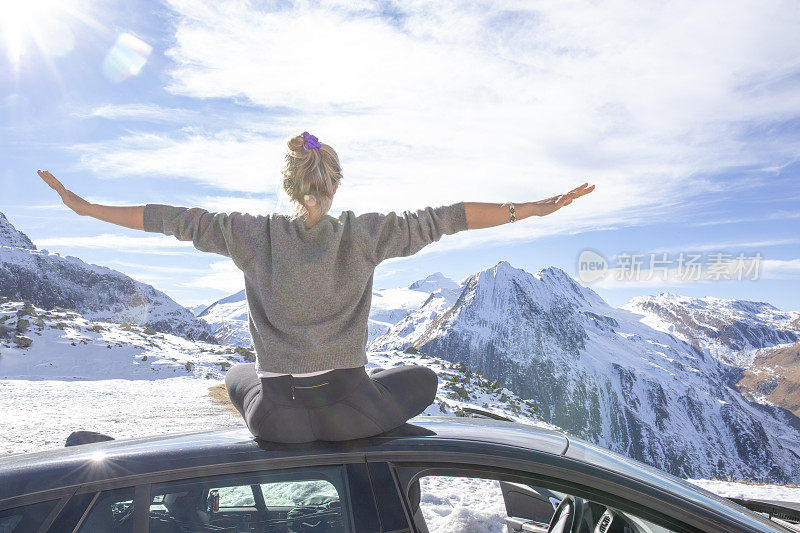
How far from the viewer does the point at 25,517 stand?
162 cm

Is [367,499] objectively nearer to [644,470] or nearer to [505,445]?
[505,445]

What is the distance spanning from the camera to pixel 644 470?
2086 mm

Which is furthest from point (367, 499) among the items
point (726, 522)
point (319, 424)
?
point (726, 522)

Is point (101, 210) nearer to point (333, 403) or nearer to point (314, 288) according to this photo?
point (314, 288)

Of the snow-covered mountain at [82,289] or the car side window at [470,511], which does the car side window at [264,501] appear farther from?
the snow-covered mountain at [82,289]

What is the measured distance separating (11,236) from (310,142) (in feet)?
521

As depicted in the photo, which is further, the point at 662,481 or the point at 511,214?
the point at 511,214

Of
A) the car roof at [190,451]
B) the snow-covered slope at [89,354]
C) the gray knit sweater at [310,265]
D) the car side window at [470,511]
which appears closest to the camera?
the car roof at [190,451]

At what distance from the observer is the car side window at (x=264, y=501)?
68.4 inches

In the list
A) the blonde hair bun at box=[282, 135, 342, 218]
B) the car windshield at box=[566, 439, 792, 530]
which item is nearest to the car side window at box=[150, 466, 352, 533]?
the car windshield at box=[566, 439, 792, 530]

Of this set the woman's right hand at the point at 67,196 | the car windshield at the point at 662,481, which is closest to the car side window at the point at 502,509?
the car windshield at the point at 662,481

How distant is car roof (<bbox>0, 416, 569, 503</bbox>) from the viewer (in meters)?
1.72

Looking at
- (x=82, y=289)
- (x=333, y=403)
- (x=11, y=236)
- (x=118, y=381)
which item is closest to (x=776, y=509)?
(x=333, y=403)

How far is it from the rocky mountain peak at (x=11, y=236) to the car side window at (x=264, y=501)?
15143 cm
